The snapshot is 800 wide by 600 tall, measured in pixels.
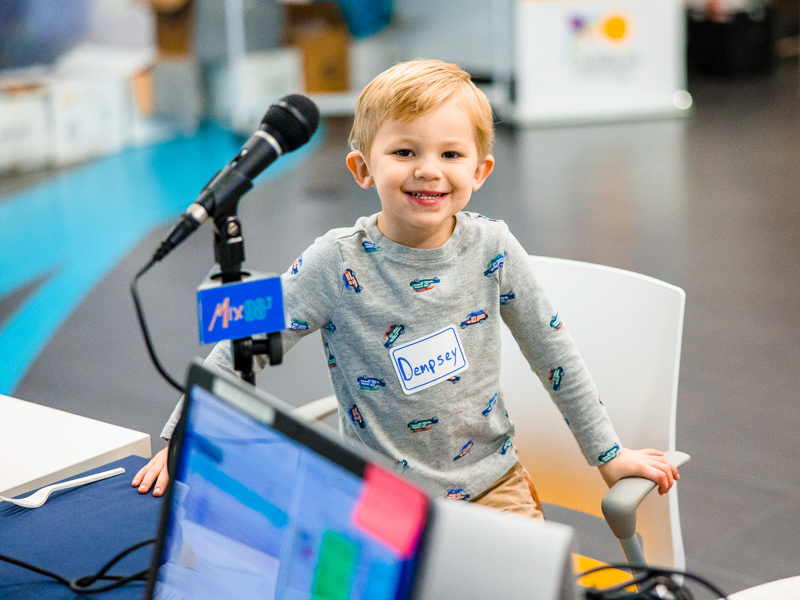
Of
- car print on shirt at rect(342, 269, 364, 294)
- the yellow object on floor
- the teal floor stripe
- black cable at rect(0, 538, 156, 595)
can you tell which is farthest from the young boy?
the teal floor stripe

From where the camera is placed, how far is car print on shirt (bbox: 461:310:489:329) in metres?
1.30

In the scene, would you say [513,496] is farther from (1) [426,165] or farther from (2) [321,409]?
(1) [426,165]

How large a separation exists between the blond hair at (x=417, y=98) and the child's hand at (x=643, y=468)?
0.45m

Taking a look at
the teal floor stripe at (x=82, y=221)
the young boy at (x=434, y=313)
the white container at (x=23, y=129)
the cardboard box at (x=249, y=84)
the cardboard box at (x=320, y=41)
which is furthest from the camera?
the cardboard box at (x=320, y=41)

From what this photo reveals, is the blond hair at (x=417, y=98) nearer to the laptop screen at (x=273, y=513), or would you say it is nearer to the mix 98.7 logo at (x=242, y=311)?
the mix 98.7 logo at (x=242, y=311)

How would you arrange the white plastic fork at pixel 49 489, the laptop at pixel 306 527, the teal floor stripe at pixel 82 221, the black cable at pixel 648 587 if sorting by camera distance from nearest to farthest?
the laptop at pixel 306 527, the black cable at pixel 648 587, the white plastic fork at pixel 49 489, the teal floor stripe at pixel 82 221

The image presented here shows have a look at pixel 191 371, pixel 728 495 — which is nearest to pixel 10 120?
pixel 728 495

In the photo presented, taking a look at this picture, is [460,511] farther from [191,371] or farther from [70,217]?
[70,217]

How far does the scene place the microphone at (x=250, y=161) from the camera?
86cm

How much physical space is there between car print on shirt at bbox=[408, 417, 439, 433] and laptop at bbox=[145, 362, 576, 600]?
534 millimetres

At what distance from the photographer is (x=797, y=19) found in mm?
10398

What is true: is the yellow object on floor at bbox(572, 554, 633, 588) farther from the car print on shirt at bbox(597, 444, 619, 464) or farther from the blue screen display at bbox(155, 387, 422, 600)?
the blue screen display at bbox(155, 387, 422, 600)

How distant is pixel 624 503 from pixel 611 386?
1.10 ft

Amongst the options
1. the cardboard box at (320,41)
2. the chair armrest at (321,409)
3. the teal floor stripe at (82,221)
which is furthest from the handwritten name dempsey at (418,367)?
the cardboard box at (320,41)
